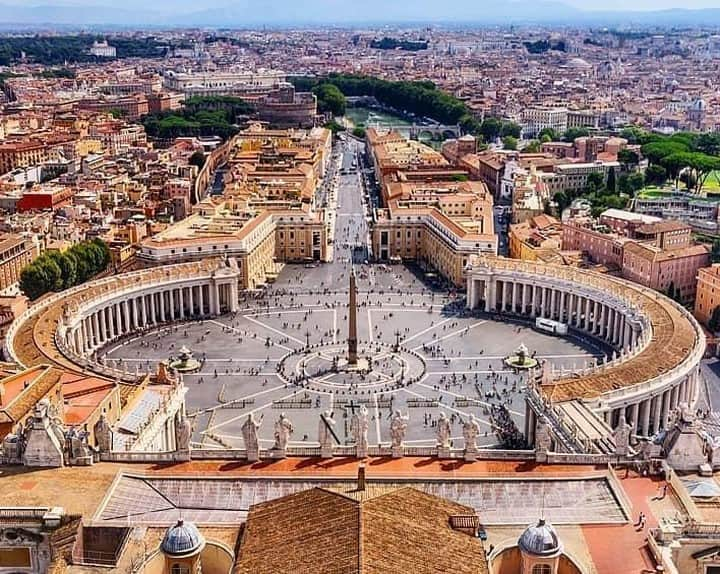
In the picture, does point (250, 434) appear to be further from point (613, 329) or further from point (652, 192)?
point (652, 192)

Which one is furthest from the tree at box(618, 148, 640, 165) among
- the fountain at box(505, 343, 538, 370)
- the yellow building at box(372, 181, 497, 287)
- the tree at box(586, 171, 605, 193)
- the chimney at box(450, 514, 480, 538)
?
the chimney at box(450, 514, 480, 538)

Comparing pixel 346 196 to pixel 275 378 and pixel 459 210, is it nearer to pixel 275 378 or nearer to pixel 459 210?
pixel 459 210

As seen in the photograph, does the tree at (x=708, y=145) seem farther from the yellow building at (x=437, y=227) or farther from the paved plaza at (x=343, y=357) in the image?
the paved plaza at (x=343, y=357)

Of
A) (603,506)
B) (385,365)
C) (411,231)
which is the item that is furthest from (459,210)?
(603,506)

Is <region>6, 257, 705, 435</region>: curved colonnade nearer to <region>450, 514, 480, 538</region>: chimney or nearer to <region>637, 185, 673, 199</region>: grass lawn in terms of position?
<region>450, 514, 480, 538</region>: chimney

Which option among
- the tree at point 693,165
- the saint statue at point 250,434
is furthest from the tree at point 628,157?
the saint statue at point 250,434

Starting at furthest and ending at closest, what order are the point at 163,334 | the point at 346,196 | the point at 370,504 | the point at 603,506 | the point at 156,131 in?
the point at 156,131
the point at 346,196
the point at 163,334
the point at 603,506
the point at 370,504

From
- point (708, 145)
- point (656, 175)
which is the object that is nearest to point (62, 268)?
point (656, 175)
